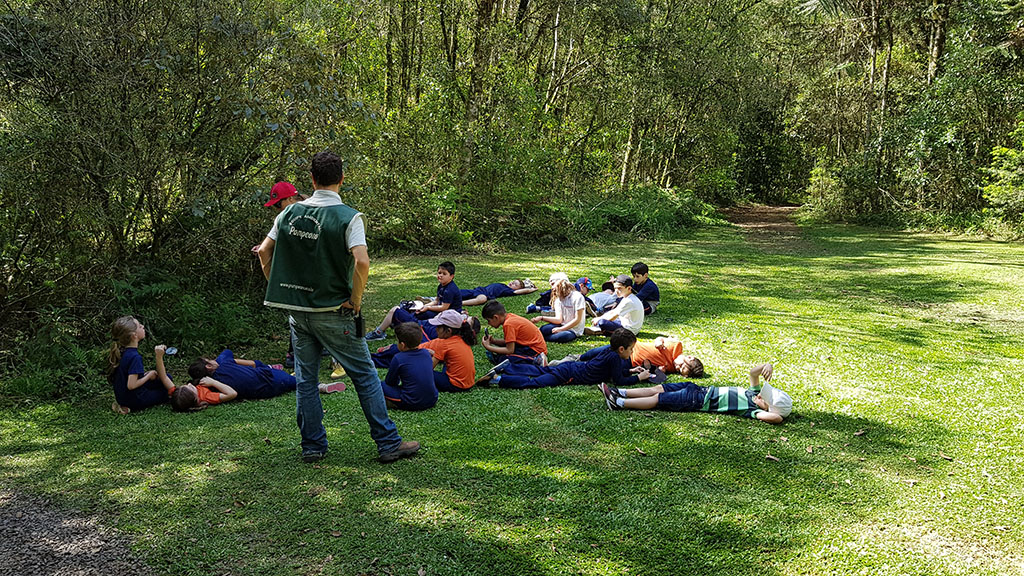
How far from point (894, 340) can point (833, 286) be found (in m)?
4.06

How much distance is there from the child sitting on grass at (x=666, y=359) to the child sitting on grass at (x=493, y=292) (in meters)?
3.97

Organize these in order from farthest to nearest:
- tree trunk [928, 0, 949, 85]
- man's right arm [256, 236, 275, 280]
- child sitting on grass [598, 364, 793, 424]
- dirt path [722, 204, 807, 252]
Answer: tree trunk [928, 0, 949, 85]
dirt path [722, 204, 807, 252]
child sitting on grass [598, 364, 793, 424]
man's right arm [256, 236, 275, 280]

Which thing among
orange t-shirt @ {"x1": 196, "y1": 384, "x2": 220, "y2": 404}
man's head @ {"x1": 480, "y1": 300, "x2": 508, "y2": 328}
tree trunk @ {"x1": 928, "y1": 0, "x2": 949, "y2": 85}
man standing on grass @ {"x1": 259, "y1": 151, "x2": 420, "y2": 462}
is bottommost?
orange t-shirt @ {"x1": 196, "y1": 384, "x2": 220, "y2": 404}

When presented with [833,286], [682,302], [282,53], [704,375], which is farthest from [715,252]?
[282,53]

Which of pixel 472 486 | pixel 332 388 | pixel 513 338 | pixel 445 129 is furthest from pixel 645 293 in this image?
pixel 445 129

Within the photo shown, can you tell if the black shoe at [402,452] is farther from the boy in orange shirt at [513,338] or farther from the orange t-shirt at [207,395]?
the boy in orange shirt at [513,338]

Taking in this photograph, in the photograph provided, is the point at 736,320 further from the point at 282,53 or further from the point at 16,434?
the point at 16,434

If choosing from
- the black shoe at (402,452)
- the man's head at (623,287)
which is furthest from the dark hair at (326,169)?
the man's head at (623,287)

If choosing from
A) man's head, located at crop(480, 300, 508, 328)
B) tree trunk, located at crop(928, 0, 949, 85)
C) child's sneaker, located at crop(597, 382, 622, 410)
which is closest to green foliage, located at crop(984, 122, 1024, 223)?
tree trunk, located at crop(928, 0, 949, 85)

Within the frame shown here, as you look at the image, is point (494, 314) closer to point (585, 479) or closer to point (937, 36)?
point (585, 479)

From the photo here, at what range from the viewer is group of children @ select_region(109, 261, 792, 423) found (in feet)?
18.6

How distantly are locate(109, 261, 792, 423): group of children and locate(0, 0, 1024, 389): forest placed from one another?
40.7 inches

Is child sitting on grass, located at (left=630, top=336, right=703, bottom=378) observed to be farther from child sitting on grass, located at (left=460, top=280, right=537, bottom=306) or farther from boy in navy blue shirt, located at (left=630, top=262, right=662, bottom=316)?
child sitting on grass, located at (left=460, top=280, right=537, bottom=306)

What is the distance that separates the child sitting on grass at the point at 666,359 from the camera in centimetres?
672
